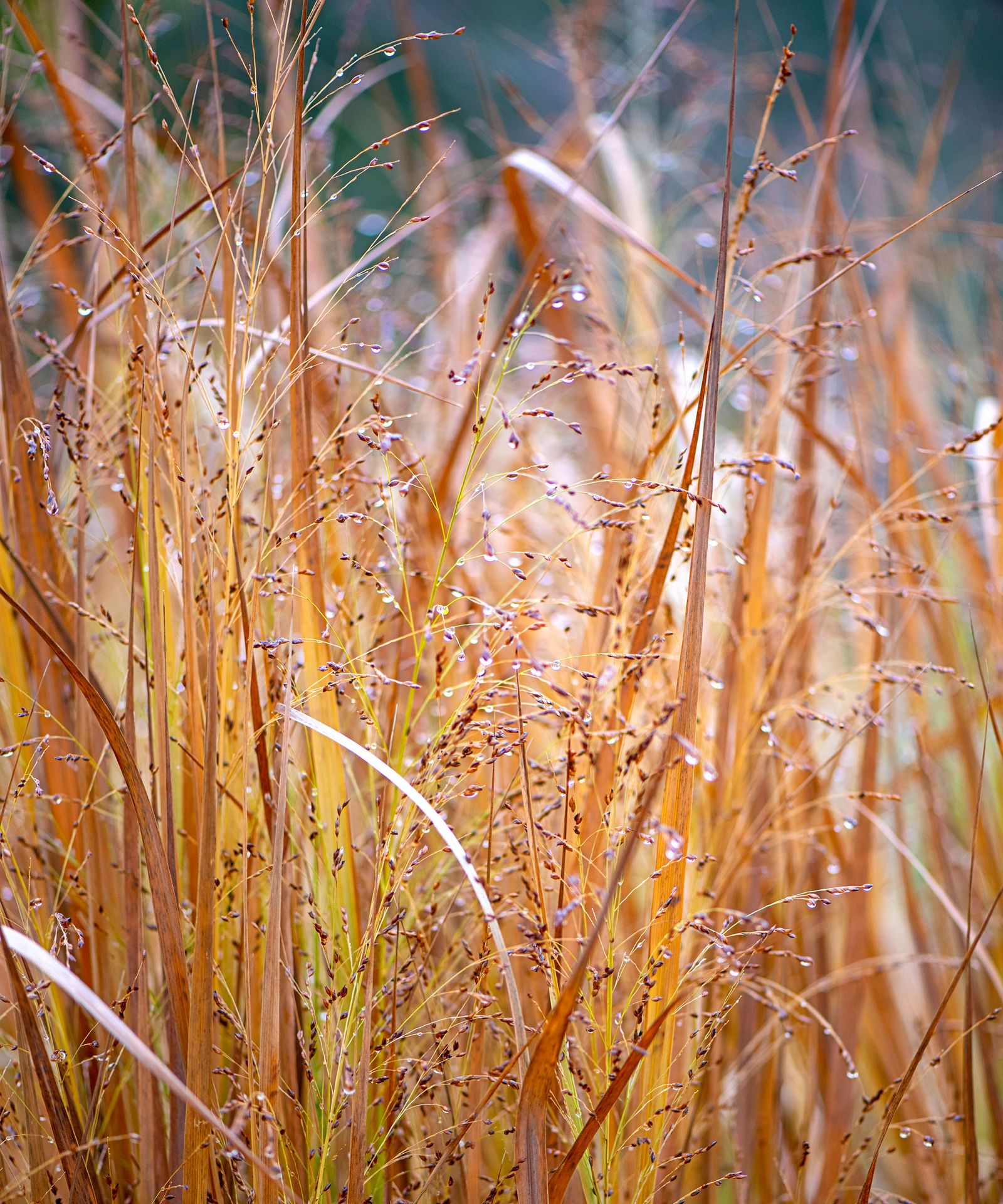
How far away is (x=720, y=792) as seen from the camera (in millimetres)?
623

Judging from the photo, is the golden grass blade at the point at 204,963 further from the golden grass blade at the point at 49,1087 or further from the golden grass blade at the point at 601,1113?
the golden grass blade at the point at 601,1113

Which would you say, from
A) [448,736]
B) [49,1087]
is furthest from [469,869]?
[49,1087]

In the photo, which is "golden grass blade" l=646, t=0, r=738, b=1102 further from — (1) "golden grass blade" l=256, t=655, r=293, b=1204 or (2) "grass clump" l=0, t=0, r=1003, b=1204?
(1) "golden grass blade" l=256, t=655, r=293, b=1204

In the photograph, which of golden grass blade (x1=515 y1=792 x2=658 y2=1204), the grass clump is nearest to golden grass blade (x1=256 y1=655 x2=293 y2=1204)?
the grass clump

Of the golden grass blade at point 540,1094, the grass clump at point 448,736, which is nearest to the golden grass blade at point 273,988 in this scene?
the grass clump at point 448,736

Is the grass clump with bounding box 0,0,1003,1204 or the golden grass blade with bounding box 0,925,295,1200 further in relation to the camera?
the grass clump with bounding box 0,0,1003,1204

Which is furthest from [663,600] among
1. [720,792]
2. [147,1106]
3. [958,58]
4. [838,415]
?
[838,415]

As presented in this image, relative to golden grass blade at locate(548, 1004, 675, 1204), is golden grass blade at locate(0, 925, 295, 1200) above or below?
above

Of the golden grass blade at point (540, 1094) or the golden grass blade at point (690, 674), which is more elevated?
the golden grass blade at point (690, 674)

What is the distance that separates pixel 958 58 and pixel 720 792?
742mm

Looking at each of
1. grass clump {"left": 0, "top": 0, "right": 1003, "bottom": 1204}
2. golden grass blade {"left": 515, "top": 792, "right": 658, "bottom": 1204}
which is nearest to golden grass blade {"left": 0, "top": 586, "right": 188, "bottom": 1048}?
grass clump {"left": 0, "top": 0, "right": 1003, "bottom": 1204}

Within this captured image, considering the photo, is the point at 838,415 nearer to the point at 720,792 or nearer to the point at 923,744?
the point at 923,744

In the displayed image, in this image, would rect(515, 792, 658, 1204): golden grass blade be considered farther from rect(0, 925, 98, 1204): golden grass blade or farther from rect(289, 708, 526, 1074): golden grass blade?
rect(0, 925, 98, 1204): golden grass blade

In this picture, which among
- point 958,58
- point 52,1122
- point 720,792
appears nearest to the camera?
point 52,1122
